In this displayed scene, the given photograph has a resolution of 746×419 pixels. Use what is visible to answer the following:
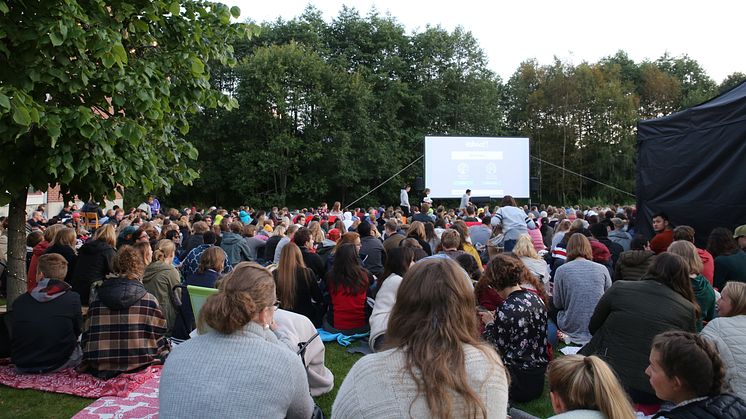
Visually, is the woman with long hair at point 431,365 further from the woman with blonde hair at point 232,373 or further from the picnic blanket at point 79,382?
the picnic blanket at point 79,382

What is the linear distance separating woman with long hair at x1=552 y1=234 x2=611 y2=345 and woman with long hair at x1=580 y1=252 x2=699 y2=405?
4.76 feet

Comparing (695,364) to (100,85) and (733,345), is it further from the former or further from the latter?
(100,85)

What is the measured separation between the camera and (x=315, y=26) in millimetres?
33344

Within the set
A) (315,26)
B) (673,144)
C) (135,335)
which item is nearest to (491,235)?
(673,144)

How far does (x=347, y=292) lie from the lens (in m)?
5.97

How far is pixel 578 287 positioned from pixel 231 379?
4255 millimetres

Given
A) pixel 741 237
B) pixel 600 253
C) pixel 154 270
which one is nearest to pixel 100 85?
pixel 154 270

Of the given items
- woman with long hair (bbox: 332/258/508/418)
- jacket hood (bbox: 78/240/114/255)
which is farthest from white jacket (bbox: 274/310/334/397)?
jacket hood (bbox: 78/240/114/255)

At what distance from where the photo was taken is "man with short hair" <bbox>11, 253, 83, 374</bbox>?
4762 millimetres

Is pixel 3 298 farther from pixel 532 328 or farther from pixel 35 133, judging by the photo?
pixel 532 328

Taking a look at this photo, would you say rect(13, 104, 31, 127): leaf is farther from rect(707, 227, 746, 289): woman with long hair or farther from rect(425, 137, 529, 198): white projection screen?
rect(425, 137, 529, 198): white projection screen

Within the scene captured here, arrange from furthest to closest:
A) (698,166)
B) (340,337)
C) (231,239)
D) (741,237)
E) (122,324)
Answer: (698,166), (231,239), (741,237), (340,337), (122,324)

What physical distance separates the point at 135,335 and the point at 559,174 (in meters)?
33.2

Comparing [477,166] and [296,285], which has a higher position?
[477,166]
